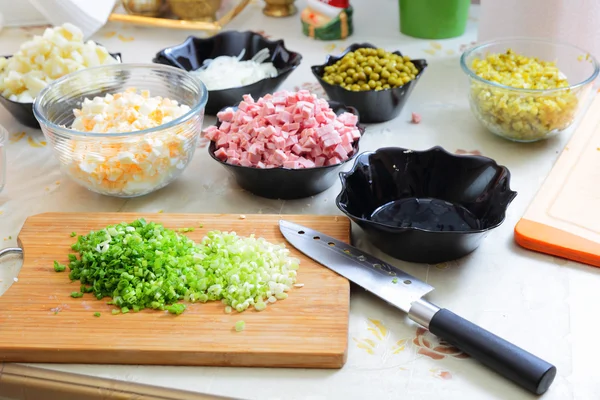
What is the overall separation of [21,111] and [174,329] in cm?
77

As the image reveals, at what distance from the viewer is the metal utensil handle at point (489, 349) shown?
2.59ft

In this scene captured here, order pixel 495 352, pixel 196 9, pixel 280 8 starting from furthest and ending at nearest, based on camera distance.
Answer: pixel 280 8
pixel 196 9
pixel 495 352

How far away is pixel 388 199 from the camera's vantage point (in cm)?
116

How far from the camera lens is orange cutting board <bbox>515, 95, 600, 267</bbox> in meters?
1.03

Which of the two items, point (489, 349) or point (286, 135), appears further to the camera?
point (286, 135)

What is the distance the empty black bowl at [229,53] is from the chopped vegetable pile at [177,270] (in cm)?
53

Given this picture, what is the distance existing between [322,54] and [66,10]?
682mm

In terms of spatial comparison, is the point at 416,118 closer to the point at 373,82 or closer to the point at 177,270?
the point at 373,82

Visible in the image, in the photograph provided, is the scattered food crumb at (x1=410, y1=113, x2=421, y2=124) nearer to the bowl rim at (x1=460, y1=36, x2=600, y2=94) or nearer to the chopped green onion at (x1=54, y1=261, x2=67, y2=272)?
the bowl rim at (x1=460, y1=36, x2=600, y2=94)

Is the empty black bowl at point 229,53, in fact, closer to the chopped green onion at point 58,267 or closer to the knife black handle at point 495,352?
the chopped green onion at point 58,267

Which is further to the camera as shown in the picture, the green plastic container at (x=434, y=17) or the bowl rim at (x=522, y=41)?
the green plastic container at (x=434, y=17)

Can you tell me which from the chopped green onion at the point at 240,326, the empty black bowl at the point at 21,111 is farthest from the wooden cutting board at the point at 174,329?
the empty black bowl at the point at 21,111

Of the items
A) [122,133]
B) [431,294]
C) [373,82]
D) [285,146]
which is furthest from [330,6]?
[431,294]

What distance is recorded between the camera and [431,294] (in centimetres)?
97
